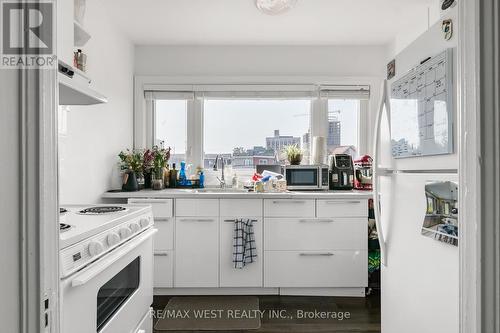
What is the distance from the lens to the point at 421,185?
1145 millimetres

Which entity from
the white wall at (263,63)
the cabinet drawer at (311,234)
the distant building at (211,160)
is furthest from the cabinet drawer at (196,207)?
the white wall at (263,63)

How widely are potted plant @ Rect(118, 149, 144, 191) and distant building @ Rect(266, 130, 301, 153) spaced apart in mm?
1348

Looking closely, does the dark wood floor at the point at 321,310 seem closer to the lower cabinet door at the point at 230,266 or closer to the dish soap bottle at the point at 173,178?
the lower cabinet door at the point at 230,266

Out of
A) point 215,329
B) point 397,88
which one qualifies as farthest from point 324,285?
point 397,88

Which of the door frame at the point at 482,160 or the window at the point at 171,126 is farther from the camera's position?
the window at the point at 171,126

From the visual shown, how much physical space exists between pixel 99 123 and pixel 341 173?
2216 millimetres

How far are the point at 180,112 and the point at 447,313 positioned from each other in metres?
3.00

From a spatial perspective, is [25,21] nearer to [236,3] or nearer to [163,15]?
[236,3]

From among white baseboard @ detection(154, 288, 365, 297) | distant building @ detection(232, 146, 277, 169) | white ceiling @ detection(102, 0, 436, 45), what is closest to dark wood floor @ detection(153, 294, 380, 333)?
white baseboard @ detection(154, 288, 365, 297)

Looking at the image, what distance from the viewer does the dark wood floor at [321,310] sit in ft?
7.27

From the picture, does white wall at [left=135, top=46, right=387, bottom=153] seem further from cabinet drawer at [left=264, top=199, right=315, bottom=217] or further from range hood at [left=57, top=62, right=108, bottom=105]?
range hood at [left=57, top=62, right=108, bottom=105]

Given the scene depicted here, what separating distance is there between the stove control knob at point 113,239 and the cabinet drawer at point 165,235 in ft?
4.63

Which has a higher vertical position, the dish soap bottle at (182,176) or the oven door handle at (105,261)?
the dish soap bottle at (182,176)

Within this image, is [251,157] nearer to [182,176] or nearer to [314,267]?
[182,176]
